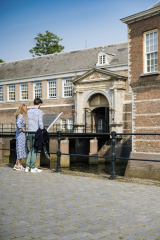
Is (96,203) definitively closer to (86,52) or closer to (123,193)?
(123,193)

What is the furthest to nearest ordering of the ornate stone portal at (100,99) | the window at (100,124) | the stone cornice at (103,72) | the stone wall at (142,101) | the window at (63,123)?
the window at (63,123) → the window at (100,124) → the ornate stone portal at (100,99) → the stone cornice at (103,72) → the stone wall at (142,101)

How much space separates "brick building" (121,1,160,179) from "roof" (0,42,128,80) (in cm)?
1123

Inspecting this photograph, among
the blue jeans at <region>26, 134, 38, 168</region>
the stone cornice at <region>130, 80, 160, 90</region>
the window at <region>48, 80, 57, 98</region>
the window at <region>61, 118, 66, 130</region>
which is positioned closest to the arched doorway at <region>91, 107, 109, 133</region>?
the window at <region>61, 118, 66, 130</region>

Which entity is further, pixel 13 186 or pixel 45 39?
pixel 45 39

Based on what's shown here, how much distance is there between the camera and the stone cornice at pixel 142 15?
50.1 feet

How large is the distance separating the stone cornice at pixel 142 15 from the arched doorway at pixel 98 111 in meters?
12.7

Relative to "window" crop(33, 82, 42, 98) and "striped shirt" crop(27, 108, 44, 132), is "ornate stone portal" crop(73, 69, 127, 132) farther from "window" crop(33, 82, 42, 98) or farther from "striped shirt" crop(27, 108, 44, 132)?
"striped shirt" crop(27, 108, 44, 132)

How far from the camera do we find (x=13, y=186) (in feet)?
Result: 18.9

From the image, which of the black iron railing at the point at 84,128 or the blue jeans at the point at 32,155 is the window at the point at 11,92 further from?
the blue jeans at the point at 32,155

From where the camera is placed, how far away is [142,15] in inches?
619

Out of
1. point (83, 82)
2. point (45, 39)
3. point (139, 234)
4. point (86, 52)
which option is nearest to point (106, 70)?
point (83, 82)

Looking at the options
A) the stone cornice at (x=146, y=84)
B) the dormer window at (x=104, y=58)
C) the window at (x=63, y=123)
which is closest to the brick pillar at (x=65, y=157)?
the window at (x=63, y=123)

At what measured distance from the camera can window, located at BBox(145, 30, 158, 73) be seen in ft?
50.6

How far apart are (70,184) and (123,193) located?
1.21 metres
